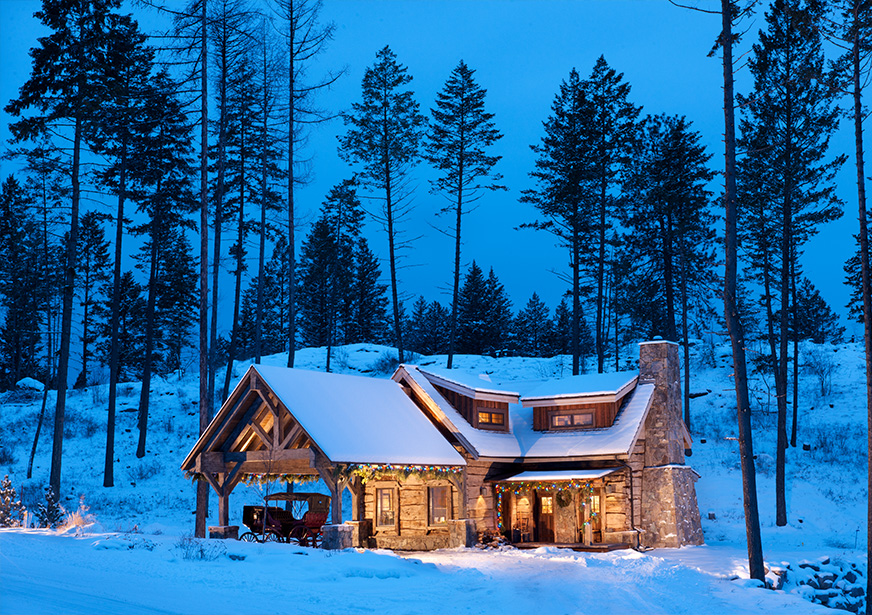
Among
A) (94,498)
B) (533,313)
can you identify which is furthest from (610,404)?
(533,313)

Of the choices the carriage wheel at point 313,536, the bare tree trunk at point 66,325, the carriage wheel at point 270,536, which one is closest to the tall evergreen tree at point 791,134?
the carriage wheel at point 313,536

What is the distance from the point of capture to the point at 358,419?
76.6ft

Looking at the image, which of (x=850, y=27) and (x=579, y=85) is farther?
(x=579, y=85)

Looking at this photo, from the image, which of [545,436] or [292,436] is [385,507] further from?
[292,436]

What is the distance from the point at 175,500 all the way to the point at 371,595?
2133 centimetres

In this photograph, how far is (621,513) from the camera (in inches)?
990

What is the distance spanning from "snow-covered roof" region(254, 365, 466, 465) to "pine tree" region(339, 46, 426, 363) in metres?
11.8

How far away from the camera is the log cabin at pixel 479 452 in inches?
870

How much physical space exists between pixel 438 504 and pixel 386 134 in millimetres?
19889

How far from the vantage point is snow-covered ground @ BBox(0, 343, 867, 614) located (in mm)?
11883

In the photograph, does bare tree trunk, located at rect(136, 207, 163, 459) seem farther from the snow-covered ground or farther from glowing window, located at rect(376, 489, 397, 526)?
glowing window, located at rect(376, 489, 397, 526)

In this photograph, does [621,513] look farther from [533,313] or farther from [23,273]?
[533,313]

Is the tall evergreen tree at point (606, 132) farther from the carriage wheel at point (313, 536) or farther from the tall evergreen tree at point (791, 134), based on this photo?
the carriage wheel at point (313, 536)

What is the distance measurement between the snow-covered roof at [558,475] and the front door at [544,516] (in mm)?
1315
